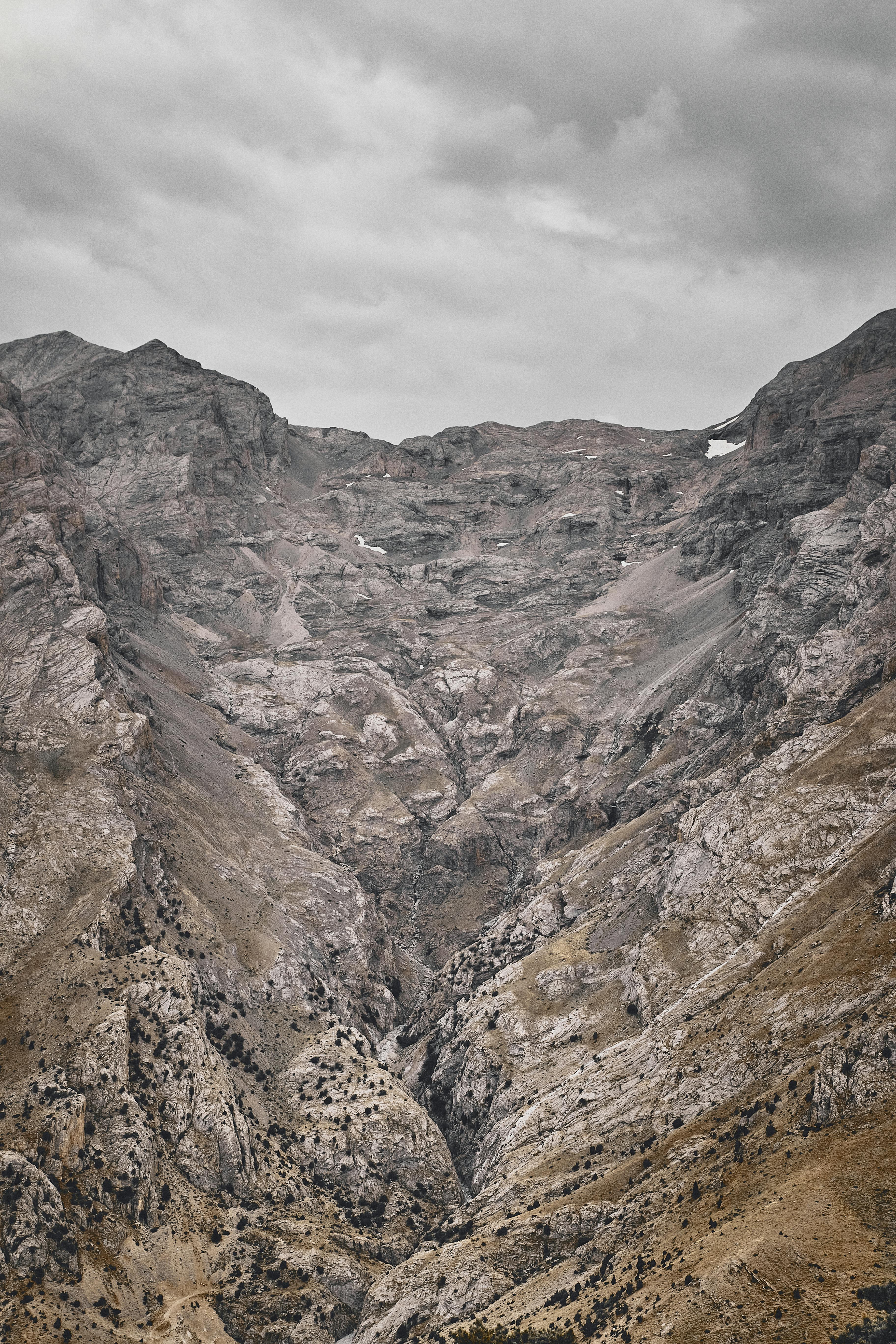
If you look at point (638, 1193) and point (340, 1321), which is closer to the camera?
point (638, 1193)

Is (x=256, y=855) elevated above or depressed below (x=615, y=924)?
above

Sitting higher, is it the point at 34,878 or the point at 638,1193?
the point at 34,878

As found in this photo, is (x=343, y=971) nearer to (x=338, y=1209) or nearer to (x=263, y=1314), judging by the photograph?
(x=338, y=1209)

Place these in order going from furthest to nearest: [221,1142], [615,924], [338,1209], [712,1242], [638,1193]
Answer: [615,924] < [338,1209] < [221,1142] < [638,1193] < [712,1242]

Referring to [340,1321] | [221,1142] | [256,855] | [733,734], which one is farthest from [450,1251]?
[733,734]

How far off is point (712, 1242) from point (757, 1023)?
30.9 meters

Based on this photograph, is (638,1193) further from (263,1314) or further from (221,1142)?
(221,1142)

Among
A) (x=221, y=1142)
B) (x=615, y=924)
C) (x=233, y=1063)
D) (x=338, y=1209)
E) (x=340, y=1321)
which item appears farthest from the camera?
(x=615, y=924)

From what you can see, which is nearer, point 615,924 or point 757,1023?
point 757,1023

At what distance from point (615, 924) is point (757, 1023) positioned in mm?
61710

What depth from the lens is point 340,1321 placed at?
106m

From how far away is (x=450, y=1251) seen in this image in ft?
338

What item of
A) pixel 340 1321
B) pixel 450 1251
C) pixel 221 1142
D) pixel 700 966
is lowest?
pixel 340 1321

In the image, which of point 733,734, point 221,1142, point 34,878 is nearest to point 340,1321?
point 221,1142
